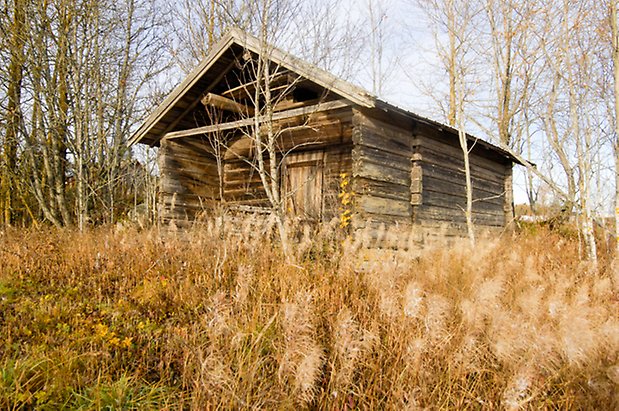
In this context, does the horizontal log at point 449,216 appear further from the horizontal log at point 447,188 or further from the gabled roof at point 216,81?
the gabled roof at point 216,81

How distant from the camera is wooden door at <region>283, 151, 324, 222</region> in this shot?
8359 millimetres

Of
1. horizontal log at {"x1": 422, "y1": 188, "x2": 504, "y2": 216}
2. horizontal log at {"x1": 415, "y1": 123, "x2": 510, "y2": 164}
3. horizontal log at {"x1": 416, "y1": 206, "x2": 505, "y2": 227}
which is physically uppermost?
horizontal log at {"x1": 415, "y1": 123, "x2": 510, "y2": 164}

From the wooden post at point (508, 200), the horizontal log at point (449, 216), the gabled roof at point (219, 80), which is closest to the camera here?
the gabled roof at point (219, 80)

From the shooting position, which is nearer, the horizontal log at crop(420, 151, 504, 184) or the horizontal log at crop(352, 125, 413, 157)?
the horizontal log at crop(352, 125, 413, 157)

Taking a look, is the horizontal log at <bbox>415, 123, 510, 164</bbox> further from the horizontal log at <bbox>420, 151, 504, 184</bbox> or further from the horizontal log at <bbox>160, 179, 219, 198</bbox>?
the horizontal log at <bbox>160, 179, 219, 198</bbox>

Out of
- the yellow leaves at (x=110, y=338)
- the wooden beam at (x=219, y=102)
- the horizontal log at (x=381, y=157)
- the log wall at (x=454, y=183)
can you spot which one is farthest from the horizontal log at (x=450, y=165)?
the yellow leaves at (x=110, y=338)

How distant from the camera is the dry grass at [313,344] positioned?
7.20ft

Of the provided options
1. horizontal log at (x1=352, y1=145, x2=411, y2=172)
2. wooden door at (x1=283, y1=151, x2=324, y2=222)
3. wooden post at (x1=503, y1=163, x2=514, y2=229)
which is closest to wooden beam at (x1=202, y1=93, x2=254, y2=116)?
wooden door at (x1=283, y1=151, x2=324, y2=222)

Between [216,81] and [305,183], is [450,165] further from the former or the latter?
[216,81]

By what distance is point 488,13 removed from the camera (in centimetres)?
1020

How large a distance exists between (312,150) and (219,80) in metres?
2.48

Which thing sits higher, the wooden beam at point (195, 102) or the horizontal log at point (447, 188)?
the wooden beam at point (195, 102)

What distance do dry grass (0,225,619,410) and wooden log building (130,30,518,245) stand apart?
2.70 meters

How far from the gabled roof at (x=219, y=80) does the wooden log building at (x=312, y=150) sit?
2 cm
